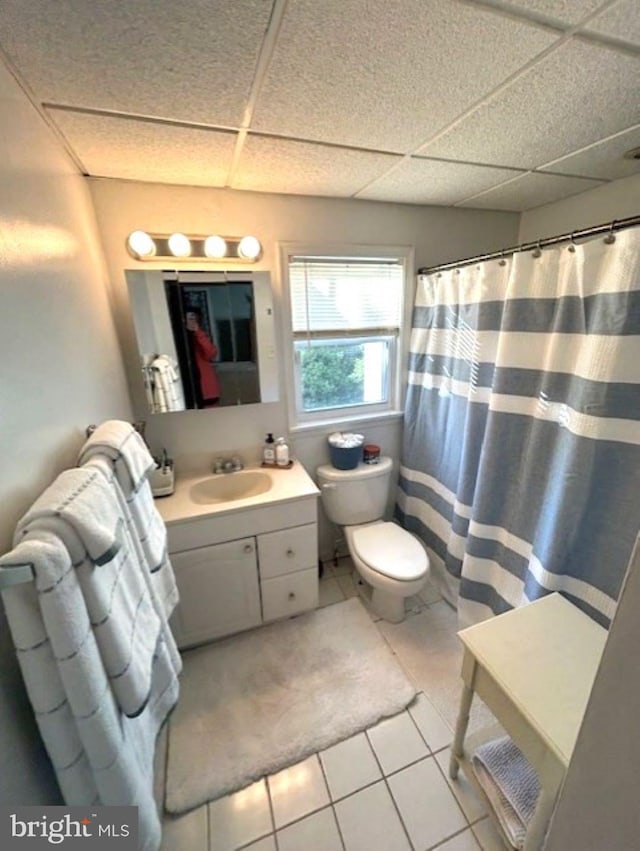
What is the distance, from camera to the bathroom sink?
1.72 meters

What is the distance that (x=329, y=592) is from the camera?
198cm

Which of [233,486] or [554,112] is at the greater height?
[554,112]

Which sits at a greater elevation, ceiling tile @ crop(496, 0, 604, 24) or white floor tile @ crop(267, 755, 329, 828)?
ceiling tile @ crop(496, 0, 604, 24)

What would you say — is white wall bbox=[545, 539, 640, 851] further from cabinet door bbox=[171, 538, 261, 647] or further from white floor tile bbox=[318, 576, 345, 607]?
white floor tile bbox=[318, 576, 345, 607]

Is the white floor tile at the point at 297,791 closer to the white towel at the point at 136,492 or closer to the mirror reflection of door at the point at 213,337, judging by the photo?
the white towel at the point at 136,492

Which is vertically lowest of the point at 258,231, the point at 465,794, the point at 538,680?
the point at 465,794

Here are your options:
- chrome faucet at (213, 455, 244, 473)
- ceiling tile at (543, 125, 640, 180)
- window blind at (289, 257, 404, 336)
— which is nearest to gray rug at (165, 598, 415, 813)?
chrome faucet at (213, 455, 244, 473)

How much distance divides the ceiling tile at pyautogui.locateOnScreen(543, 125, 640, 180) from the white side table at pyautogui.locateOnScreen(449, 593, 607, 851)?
1556 mm

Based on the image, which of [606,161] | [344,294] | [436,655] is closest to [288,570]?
[436,655]

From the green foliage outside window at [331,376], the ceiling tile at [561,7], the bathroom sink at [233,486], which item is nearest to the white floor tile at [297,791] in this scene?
the bathroom sink at [233,486]

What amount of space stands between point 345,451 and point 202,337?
949mm

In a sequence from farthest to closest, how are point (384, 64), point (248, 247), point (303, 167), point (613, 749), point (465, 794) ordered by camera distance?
point (248, 247), point (303, 167), point (465, 794), point (384, 64), point (613, 749)

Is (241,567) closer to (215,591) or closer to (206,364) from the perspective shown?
(215,591)

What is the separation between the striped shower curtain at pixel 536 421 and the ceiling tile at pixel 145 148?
3.74 feet
